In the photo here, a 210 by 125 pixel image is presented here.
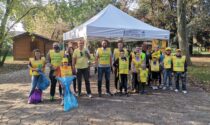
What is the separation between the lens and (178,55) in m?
11.1

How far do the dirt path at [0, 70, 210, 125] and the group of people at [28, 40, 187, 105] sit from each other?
0.60 m

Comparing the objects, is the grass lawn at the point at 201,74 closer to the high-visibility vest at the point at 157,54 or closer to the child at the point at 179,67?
the high-visibility vest at the point at 157,54

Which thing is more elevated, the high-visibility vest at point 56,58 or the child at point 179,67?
the high-visibility vest at point 56,58

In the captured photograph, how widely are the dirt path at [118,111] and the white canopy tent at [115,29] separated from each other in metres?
2.92

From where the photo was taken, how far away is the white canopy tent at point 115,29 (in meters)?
12.3

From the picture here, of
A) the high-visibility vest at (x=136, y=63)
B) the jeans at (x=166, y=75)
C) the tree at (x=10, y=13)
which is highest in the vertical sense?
the tree at (x=10, y=13)

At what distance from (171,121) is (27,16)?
21434 mm

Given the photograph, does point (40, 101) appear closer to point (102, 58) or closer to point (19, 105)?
point (19, 105)

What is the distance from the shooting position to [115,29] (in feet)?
41.4

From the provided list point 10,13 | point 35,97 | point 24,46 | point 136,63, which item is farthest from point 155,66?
point 24,46

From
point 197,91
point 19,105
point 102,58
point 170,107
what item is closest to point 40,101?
point 19,105

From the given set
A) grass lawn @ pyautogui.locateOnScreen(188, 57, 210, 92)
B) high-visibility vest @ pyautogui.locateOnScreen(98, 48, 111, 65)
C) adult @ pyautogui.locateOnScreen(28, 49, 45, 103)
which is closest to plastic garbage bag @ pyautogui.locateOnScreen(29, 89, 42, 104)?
adult @ pyautogui.locateOnScreen(28, 49, 45, 103)

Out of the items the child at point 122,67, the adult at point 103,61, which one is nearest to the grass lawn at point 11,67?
the adult at point 103,61

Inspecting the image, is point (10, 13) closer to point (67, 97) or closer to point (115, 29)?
point (115, 29)
